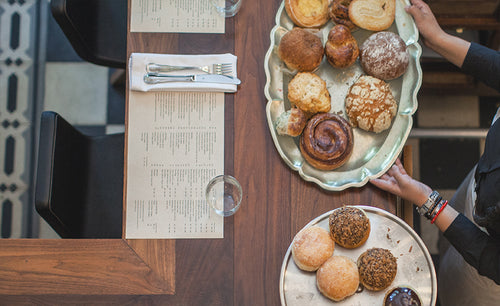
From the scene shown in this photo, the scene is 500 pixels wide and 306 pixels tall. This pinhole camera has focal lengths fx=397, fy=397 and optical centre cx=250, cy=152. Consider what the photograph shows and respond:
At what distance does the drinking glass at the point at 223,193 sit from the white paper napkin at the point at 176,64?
0.29 meters

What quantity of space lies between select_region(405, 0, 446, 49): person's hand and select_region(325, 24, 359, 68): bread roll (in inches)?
9.1

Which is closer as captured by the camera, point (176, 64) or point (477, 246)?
point (477, 246)

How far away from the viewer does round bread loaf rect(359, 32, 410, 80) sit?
3.94ft

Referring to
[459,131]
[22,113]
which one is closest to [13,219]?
[22,113]

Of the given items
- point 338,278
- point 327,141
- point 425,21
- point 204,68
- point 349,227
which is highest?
point 425,21

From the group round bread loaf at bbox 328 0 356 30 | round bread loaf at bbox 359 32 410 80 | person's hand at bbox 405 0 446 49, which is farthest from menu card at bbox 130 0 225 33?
person's hand at bbox 405 0 446 49

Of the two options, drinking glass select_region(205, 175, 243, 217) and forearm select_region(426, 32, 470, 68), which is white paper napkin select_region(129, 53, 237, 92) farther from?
forearm select_region(426, 32, 470, 68)

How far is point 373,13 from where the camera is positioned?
49.4 inches

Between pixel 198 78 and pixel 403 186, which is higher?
pixel 198 78

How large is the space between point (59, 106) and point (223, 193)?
49.5 inches

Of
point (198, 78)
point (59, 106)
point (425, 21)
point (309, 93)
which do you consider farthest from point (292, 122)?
point (59, 106)

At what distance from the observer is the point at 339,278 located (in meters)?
1.07

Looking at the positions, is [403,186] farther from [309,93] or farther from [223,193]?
[223,193]

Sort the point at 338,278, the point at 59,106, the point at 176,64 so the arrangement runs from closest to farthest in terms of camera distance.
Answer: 1. the point at 338,278
2. the point at 176,64
3. the point at 59,106
